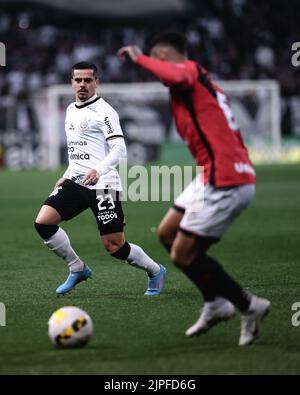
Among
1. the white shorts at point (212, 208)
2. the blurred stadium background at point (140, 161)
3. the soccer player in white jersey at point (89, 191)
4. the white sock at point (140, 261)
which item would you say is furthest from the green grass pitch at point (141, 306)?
the white shorts at point (212, 208)

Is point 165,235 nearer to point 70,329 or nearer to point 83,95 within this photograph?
point 70,329

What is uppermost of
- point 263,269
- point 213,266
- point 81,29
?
point 81,29

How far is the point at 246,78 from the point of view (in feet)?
124

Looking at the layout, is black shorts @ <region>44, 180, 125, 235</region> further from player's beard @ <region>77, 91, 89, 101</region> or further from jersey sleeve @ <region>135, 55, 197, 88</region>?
jersey sleeve @ <region>135, 55, 197, 88</region>

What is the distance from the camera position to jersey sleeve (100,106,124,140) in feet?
32.2

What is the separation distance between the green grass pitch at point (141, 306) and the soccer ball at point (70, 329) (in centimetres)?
7

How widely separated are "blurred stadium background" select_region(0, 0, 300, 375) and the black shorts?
72cm

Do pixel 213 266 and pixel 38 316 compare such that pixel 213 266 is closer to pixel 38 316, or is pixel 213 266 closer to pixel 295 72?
pixel 38 316

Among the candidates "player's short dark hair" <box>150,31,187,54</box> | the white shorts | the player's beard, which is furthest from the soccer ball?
the player's beard

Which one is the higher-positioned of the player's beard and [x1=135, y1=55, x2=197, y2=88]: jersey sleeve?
[x1=135, y1=55, x2=197, y2=88]: jersey sleeve

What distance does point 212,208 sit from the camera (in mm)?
7445

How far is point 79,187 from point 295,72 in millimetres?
28295
